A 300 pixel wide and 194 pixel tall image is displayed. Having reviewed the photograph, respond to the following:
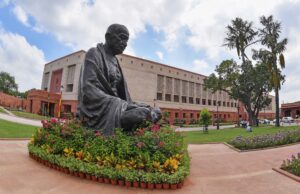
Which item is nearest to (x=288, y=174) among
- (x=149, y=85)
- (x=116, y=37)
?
(x=116, y=37)

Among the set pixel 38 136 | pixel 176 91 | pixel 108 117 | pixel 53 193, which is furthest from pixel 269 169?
pixel 176 91

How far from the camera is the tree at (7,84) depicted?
68588 millimetres

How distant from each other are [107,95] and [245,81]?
88.4 ft

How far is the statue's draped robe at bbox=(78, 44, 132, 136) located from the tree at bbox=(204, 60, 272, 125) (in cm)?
2609

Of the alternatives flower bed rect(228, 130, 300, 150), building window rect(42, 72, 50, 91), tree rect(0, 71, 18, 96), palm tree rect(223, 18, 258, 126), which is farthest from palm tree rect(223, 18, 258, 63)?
tree rect(0, 71, 18, 96)

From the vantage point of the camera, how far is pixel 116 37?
253 inches

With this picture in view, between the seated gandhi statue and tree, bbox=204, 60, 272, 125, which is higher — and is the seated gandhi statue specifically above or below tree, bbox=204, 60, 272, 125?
below

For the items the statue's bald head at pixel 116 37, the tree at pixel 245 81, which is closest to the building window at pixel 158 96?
the tree at pixel 245 81

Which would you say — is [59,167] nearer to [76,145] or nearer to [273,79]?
[76,145]

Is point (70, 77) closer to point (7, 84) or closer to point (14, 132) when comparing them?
point (14, 132)

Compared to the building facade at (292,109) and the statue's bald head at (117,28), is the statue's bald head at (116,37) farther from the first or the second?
the building facade at (292,109)

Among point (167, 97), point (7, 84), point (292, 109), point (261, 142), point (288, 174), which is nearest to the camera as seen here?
point (288, 174)

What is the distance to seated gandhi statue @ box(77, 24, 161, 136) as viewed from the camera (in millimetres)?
5457

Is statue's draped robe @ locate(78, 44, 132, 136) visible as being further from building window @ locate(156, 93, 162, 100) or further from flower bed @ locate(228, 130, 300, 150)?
building window @ locate(156, 93, 162, 100)
